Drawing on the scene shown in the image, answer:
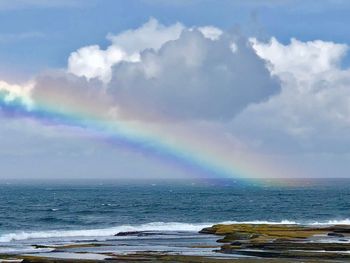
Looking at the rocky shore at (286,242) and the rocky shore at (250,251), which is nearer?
the rocky shore at (250,251)

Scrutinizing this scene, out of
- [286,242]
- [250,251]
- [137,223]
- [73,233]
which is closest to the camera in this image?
[250,251]

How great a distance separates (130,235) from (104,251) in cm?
2271

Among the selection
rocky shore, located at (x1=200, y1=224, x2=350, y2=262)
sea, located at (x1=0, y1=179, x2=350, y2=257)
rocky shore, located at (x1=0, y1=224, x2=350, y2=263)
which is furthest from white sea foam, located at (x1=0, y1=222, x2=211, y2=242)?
rocky shore, located at (x1=200, y1=224, x2=350, y2=262)

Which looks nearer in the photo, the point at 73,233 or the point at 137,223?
the point at 73,233

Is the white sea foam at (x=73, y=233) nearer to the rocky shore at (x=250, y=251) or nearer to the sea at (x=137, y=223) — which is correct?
the sea at (x=137, y=223)

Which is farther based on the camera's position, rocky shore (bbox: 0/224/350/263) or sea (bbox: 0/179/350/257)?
sea (bbox: 0/179/350/257)

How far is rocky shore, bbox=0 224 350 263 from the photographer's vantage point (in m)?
61.2

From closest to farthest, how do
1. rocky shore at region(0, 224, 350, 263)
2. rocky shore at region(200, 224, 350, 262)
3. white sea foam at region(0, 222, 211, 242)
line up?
rocky shore at region(0, 224, 350, 263) → rocky shore at region(200, 224, 350, 262) → white sea foam at region(0, 222, 211, 242)

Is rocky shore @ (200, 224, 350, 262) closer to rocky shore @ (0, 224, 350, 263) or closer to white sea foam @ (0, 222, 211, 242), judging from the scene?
rocky shore @ (0, 224, 350, 263)

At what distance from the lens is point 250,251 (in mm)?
68750

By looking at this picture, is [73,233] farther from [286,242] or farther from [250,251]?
[250,251]

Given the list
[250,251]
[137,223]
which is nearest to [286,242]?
[250,251]

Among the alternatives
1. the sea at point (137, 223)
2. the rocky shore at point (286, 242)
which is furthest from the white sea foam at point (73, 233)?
the rocky shore at point (286, 242)

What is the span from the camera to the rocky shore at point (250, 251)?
6125 centimetres
